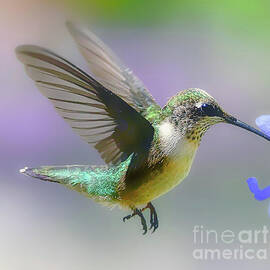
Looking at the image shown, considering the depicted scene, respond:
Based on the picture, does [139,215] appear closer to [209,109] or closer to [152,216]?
[152,216]

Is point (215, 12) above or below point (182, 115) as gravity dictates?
above

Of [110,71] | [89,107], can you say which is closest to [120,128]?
[89,107]

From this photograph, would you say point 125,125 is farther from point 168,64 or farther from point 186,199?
point 168,64

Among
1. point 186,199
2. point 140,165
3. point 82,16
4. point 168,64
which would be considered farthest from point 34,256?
point 140,165

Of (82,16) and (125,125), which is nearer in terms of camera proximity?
(125,125)

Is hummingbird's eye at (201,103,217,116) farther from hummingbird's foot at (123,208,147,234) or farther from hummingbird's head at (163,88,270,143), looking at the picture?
hummingbird's foot at (123,208,147,234)

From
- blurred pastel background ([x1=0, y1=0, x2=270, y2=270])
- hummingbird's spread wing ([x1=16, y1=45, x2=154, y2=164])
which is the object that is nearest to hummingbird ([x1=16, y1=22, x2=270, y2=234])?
hummingbird's spread wing ([x1=16, y1=45, x2=154, y2=164])

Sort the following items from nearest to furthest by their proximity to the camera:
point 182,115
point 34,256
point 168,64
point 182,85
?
1. point 182,115
2. point 34,256
3. point 182,85
4. point 168,64
